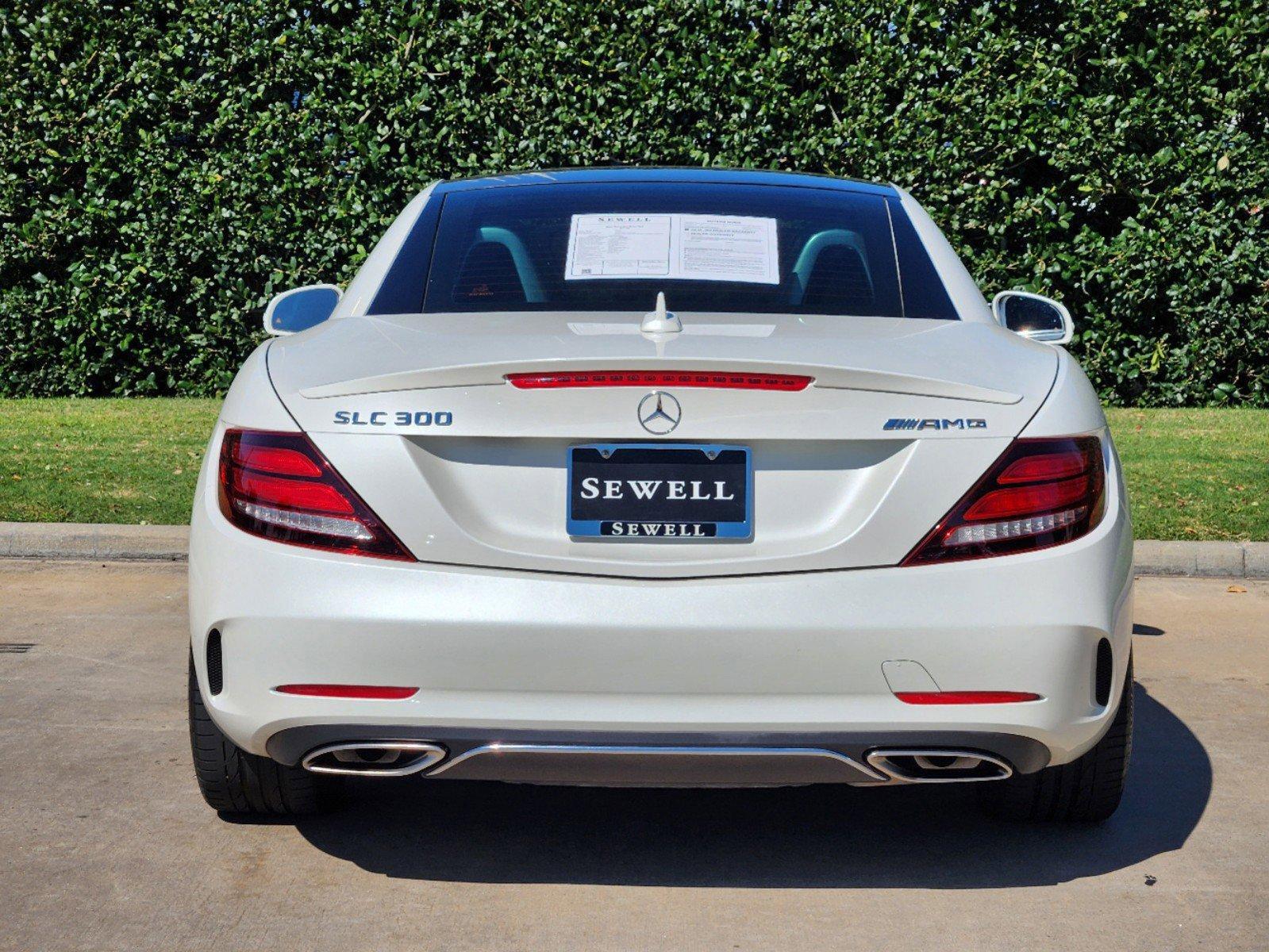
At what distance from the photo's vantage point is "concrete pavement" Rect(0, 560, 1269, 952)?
11.1ft

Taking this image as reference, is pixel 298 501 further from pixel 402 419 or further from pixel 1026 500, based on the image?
pixel 1026 500

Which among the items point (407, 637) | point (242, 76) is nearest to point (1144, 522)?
point (407, 637)

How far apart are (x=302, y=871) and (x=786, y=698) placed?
4.11 feet

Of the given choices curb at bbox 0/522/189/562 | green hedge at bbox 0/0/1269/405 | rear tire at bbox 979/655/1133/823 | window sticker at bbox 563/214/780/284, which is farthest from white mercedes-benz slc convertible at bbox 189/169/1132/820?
green hedge at bbox 0/0/1269/405

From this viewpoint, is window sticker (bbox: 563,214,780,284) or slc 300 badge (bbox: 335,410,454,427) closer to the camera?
slc 300 badge (bbox: 335,410,454,427)

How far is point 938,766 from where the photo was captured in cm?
337

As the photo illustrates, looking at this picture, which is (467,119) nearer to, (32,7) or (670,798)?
(32,7)

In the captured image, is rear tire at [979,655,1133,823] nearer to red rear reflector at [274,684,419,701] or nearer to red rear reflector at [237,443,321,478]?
red rear reflector at [274,684,419,701]

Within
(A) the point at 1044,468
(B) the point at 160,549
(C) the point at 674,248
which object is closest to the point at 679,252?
(C) the point at 674,248

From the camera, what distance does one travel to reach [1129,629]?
3.59 metres

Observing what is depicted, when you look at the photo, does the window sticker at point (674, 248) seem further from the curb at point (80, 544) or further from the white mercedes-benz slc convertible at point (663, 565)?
the curb at point (80, 544)

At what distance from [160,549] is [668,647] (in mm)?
5361

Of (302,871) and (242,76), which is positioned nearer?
(302,871)

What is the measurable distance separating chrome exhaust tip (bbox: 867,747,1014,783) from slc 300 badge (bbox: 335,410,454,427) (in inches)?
41.5
